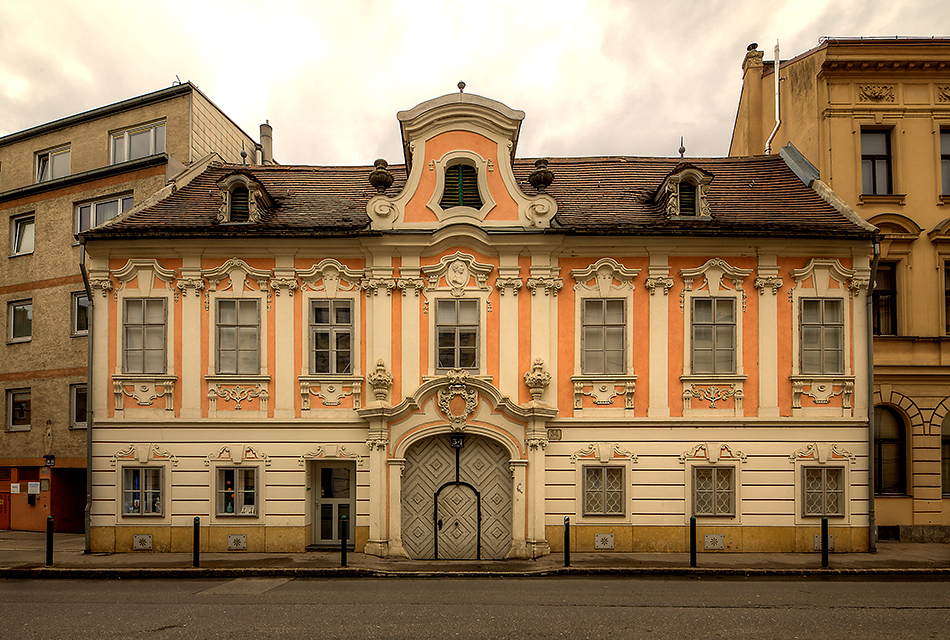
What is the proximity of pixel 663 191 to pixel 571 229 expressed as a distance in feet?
9.36

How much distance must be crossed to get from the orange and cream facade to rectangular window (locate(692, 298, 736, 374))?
0.05 m

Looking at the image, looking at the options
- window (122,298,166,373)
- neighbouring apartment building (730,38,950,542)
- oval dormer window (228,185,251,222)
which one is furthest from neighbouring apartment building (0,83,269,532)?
neighbouring apartment building (730,38,950,542)

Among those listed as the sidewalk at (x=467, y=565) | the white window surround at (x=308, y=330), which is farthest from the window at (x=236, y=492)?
the white window surround at (x=308, y=330)

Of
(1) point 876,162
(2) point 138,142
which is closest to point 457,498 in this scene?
(1) point 876,162

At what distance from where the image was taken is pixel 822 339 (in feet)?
51.5

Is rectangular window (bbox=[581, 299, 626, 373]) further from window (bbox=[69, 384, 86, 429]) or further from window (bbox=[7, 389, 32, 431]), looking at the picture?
window (bbox=[7, 389, 32, 431])

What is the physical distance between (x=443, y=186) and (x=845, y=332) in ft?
31.4

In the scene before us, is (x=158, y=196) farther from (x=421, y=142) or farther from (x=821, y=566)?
(x=821, y=566)

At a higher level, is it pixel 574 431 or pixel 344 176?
pixel 344 176

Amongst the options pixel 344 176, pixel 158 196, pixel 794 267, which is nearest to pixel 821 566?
pixel 794 267

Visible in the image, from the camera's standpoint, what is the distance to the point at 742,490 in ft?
50.4

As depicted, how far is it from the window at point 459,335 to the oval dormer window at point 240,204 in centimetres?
515

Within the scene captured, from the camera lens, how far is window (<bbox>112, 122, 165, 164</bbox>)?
74.8 ft

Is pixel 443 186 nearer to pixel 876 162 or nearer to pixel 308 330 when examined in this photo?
pixel 308 330
